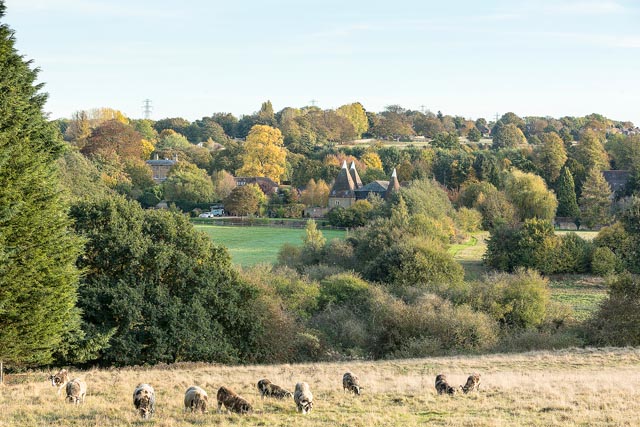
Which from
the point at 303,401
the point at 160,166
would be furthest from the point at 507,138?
the point at 303,401

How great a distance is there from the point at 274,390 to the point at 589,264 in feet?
127

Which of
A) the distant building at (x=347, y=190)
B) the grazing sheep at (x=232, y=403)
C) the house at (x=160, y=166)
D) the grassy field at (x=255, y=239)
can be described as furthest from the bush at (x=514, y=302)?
the house at (x=160, y=166)

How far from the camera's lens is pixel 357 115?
551ft

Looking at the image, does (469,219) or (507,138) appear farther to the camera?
(507,138)

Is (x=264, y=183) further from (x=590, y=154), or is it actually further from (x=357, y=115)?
(x=357, y=115)

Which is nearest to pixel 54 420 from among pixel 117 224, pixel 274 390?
pixel 274 390

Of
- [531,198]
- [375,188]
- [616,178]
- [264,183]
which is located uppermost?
[616,178]

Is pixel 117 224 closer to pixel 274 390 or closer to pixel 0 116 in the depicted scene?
pixel 0 116

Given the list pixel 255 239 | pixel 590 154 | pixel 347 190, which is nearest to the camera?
pixel 255 239

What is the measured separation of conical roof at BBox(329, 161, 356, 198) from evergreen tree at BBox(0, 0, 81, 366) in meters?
69.6

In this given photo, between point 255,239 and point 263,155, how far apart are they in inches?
1508

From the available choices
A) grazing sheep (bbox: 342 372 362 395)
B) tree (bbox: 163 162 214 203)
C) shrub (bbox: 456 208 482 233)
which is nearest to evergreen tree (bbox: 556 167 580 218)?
shrub (bbox: 456 208 482 233)

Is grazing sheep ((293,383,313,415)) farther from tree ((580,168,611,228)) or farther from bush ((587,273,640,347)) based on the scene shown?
tree ((580,168,611,228))

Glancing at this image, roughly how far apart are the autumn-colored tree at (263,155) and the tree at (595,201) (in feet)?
137
